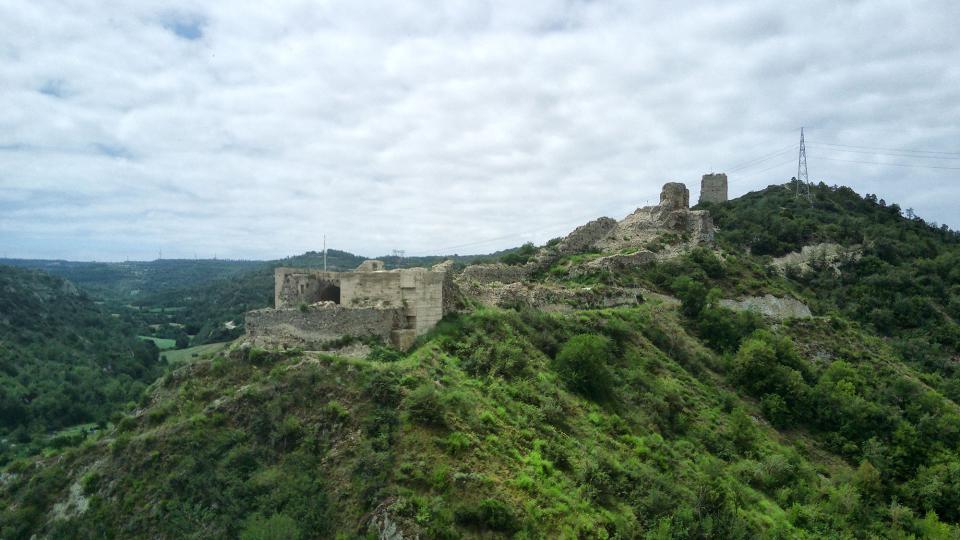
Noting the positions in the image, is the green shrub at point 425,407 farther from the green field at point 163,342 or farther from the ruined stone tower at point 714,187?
the green field at point 163,342

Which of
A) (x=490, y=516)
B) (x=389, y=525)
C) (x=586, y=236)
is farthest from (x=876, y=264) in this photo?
(x=389, y=525)

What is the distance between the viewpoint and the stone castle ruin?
19062 mm

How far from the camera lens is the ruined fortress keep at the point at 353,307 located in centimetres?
1902

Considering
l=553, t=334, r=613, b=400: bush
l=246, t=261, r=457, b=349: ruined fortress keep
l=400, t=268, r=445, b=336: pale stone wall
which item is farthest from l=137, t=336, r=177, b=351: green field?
l=553, t=334, r=613, b=400: bush

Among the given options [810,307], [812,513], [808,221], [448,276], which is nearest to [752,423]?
[812,513]

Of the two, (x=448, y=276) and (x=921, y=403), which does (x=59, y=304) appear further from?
(x=921, y=403)

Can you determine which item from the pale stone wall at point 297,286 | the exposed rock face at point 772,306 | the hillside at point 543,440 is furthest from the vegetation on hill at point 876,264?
the pale stone wall at point 297,286

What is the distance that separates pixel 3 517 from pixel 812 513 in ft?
75.3

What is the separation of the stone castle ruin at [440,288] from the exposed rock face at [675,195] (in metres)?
0.07

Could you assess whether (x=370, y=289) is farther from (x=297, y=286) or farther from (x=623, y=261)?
(x=623, y=261)

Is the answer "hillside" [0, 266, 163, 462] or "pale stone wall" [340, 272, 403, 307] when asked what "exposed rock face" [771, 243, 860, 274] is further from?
"hillside" [0, 266, 163, 462]

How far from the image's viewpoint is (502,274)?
33.5 m

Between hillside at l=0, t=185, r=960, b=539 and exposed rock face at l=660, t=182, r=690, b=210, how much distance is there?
11.5 metres

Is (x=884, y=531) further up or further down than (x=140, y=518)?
further down
